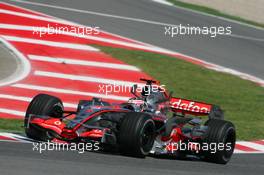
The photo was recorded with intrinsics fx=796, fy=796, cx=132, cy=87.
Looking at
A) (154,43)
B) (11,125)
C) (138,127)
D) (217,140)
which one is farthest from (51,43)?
(138,127)

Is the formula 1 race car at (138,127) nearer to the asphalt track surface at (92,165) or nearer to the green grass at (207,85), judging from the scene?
the asphalt track surface at (92,165)

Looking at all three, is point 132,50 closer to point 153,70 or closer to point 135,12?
point 153,70

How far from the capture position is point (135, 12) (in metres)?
30.0

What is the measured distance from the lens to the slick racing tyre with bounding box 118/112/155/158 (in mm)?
12195

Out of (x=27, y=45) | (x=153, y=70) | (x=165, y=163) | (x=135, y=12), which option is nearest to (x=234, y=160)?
(x=165, y=163)

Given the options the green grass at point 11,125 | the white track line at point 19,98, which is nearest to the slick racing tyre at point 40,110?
the green grass at point 11,125

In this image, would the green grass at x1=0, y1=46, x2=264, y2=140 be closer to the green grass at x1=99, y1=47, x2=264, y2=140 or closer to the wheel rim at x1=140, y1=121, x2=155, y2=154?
the green grass at x1=99, y1=47, x2=264, y2=140

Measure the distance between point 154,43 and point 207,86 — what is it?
14.3 ft

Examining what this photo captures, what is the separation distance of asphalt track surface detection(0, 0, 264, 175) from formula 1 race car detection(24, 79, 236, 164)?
0.81 ft

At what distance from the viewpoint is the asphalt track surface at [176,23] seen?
26.0 m

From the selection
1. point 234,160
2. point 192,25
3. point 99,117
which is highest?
point 192,25

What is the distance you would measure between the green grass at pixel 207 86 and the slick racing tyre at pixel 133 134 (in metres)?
5.97

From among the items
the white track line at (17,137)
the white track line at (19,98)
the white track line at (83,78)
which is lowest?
the white track line at (17,137)

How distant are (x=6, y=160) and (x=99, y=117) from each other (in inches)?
105
